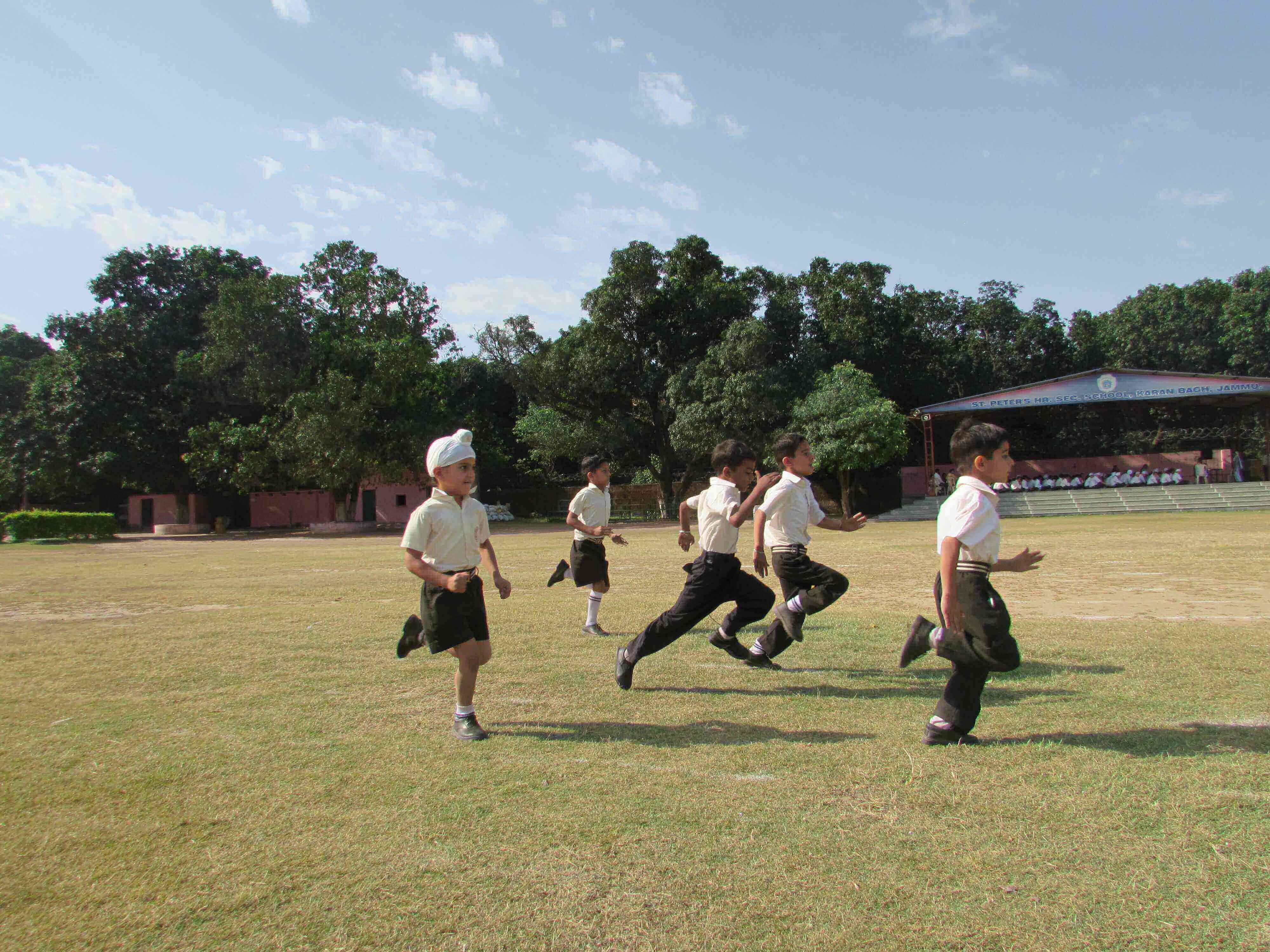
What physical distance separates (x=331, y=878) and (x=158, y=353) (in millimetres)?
40987

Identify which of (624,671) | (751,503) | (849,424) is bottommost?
(624,671)

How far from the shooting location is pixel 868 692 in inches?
206

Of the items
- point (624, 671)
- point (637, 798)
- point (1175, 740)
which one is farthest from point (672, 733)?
point (1175, 740)

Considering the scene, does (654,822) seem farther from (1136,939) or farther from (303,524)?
(303,524)

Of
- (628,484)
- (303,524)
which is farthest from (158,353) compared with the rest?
(628,484)

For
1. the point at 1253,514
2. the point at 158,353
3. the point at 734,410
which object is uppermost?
the point at 158,353

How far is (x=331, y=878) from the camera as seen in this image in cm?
280

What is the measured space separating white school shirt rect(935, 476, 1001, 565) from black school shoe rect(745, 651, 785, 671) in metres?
2.12

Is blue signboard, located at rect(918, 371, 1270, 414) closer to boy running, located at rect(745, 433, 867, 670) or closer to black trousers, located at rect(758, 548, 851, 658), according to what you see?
boy running, located at rect(745, 433, 867, 670)

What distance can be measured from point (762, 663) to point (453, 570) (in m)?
2.48

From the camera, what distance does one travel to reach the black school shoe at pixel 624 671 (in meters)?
5.21

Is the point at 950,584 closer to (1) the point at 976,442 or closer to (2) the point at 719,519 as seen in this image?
(1) the point at 976,442

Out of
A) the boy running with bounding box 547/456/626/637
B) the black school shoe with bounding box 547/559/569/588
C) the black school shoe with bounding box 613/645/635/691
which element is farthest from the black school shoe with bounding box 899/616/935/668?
the black school shoe with bounding box 547/559/569/588

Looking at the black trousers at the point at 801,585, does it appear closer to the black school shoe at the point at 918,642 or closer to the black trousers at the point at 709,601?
the black trousers at the point at 709,601
